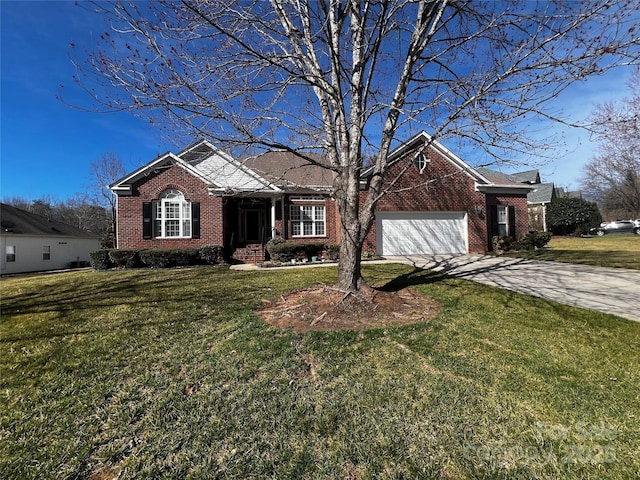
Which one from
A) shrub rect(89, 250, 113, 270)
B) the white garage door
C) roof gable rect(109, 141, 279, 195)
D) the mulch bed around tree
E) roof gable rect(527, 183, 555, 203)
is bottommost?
the mulch bed around tree

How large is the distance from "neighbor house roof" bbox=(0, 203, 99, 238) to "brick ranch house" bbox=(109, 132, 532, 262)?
45.2 feet

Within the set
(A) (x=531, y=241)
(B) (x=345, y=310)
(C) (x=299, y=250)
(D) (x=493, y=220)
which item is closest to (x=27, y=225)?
(C) (x=299, y=250)

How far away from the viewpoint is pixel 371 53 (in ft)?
18.3

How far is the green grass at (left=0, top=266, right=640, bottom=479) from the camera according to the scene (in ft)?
7.49

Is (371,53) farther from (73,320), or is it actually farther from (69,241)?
(69,241)

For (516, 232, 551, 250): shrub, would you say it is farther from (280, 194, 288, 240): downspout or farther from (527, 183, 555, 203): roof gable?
(527, 183, 555, 203): roof gable

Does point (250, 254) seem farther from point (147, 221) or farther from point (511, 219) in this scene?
point (511, 219)

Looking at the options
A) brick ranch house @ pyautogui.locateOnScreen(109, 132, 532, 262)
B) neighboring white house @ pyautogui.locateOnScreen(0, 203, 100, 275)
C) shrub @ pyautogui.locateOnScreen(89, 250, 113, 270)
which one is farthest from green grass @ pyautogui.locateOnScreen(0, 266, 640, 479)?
neighboring white house @ pyautogui.locateOnScreen(0, 203, 100, 275)

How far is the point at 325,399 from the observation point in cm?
301

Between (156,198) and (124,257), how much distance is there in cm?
299

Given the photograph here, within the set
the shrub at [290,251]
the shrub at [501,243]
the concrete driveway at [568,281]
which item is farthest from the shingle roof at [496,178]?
the shrub at [290,251]

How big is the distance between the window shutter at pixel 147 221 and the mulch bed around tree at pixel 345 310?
10.4 m

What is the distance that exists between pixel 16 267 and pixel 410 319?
2708 centimetres

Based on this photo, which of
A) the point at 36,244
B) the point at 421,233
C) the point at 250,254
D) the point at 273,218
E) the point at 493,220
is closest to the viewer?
the point at 250,254
